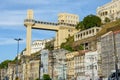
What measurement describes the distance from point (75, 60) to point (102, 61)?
1881 cm

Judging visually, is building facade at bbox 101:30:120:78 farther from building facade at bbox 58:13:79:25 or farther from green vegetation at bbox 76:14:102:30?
building facade at bbox 58:13:79:25

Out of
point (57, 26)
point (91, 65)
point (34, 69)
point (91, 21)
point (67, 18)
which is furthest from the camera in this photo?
point (67, 18)

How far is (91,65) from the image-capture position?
117 meters

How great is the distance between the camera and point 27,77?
167m

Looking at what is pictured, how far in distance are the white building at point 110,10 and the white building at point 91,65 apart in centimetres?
3939

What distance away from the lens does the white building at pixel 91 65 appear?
4513 inches

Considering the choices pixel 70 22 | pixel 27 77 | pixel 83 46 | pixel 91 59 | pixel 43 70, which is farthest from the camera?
pixel 70 22

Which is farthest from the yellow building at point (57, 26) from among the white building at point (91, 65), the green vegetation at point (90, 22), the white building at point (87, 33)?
the white building at point (91, 65)

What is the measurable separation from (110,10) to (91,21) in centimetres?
1733

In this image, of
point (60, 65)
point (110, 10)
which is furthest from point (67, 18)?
point (60, 65)

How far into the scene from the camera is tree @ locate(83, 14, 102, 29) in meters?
150

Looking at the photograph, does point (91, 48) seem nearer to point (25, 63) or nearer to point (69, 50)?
point (69, 50)

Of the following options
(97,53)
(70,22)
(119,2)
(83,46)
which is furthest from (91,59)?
(70,22)

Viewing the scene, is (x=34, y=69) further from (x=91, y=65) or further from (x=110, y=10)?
(x=91, y=65)
